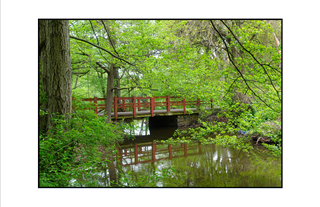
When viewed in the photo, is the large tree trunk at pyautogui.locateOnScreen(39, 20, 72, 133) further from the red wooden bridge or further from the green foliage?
the red wooden bridge

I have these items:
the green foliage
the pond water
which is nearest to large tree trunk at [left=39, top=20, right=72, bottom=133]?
the green foliage

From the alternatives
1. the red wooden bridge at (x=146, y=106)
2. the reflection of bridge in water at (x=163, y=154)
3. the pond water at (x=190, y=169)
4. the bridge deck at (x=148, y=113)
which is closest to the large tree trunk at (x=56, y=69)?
the pond water at (x=190, y=169)

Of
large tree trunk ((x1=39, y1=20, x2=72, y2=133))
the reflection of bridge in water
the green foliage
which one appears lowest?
the reflection of bridge in water

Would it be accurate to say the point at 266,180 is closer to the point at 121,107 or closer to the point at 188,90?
the point at 188,90

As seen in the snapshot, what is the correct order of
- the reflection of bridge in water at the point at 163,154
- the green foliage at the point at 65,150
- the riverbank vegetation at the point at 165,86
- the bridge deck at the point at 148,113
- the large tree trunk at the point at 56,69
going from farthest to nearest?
1. the bridge deck at the point at 148,113
2. the reflection of bridge in water at the point at 163,154
3. the large tree trunk at the point at 56,69
4. the riverbank vegetation at the point at 165,86
5. the green foliage at the point at 65,150

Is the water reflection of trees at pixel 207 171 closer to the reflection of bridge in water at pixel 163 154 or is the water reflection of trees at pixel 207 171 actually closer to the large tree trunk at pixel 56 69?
the reflection of bridge in water at pixel 163 154

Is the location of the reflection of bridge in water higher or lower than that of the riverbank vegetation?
lower

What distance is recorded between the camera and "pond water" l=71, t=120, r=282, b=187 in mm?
2891

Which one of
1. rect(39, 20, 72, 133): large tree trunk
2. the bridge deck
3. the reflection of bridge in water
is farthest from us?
the bridge deck

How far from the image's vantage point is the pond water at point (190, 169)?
9.48 feet
